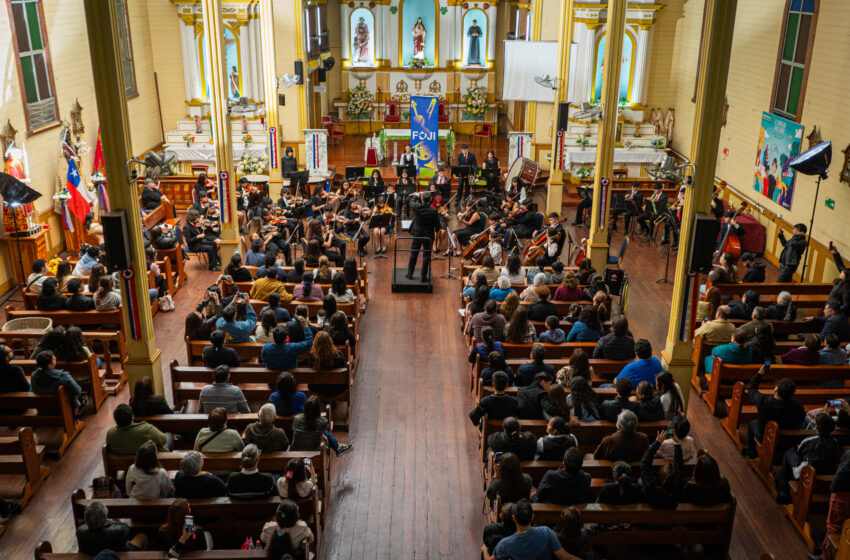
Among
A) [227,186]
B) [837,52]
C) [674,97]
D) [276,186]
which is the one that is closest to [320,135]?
[276,186]

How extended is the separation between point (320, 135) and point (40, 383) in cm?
1148

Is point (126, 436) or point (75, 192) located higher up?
point (75, 192)

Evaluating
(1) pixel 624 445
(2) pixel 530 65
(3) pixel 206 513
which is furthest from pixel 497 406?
(2) pixel 530 65

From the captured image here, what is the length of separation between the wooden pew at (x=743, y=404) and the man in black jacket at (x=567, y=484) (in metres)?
3.03

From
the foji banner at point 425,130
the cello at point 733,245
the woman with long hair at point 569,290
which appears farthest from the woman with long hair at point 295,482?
the foji banner at point 425,130

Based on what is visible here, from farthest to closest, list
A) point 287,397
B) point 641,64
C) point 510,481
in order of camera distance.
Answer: point 641,64
point 287,397
point 510,481

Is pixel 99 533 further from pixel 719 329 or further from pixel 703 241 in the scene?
pixel 719 329

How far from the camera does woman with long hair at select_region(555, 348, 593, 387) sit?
737 cm

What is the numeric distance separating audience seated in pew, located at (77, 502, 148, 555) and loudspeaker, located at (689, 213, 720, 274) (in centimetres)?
591

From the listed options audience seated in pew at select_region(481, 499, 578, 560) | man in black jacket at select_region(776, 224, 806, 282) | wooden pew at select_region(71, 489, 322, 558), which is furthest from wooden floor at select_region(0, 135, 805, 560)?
man in black jacket at select_region(776, 224, 806, 282)

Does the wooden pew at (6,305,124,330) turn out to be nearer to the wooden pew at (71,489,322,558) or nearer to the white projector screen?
the wooden pew at (71,489,322,558)

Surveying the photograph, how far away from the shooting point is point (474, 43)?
25.2 m

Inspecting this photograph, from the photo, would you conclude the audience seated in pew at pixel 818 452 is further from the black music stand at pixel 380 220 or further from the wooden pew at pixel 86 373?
the black music stand at pixel 380 220

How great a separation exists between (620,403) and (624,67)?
1500cm
